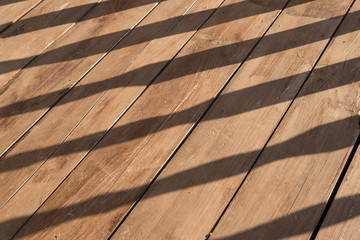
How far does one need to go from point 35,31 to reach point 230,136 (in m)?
1.24

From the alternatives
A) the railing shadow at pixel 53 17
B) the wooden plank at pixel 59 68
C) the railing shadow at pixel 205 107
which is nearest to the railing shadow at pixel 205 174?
the railing shadow at pixel 205 107

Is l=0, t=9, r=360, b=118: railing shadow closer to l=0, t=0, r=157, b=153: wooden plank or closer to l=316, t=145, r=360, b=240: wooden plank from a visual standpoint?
l=0, t=0, r=157, b=153: wooden plank

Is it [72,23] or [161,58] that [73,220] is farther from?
[72,23]

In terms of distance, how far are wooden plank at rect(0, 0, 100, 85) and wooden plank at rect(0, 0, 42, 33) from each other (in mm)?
40

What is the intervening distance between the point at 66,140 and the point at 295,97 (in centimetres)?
98

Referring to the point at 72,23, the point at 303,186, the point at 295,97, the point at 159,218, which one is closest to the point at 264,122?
the point at 295,97

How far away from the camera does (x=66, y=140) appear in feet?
5.65

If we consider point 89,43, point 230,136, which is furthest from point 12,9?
point 230,136

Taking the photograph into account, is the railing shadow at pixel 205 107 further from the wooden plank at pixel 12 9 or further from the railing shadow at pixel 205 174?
the wooden plank at pixel 12 9

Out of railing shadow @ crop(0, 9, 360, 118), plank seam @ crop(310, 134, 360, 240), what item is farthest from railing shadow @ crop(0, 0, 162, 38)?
plank seam @ crop(310, 134, 360, 240)

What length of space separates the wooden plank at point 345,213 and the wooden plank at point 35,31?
1.54 m

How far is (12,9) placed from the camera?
235 cm

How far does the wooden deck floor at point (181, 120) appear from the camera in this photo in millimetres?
1465

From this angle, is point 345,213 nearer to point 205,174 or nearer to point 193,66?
point 205,174
